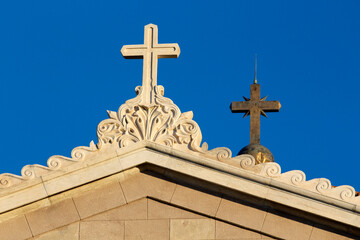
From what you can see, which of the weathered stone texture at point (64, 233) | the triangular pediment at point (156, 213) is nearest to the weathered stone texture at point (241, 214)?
the triangular pediment at point (156, 213)

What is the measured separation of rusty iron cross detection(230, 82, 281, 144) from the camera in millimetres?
22984

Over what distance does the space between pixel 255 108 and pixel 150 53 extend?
611 centimetres

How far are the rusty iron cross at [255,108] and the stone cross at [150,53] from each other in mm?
5942

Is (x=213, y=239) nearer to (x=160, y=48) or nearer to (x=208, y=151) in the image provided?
(x=208, y=151)

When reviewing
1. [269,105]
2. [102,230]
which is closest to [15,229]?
[102,230]

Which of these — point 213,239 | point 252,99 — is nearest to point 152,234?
point 213,239

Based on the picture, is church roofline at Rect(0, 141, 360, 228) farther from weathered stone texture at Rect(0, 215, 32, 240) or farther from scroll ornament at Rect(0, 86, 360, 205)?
weathered stone texture at Rect(0, 215, 32, 240)

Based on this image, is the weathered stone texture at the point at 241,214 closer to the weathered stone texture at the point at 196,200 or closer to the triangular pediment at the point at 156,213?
the triangular pediment at the point at 156,213

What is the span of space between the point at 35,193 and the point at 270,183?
3431mm

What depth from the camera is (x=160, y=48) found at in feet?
56.8

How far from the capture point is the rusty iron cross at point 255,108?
23.0 meters

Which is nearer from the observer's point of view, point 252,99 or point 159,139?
point 159,139

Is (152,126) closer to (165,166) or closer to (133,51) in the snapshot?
(165,166)

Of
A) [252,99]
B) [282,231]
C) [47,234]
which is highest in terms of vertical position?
[252,99]
